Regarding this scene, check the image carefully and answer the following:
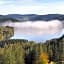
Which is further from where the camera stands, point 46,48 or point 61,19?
point 61,19

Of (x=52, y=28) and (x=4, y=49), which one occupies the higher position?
(x=52, y=28)

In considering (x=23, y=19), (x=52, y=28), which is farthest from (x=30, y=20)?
(x=52, y=28)

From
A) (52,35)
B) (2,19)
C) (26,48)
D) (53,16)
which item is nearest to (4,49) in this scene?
(26,48)

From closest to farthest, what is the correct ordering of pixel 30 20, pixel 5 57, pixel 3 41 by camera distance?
1. pixel 5 57
2. pixel 3 41
3. pixel 30 20

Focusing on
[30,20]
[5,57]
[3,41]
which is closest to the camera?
[5,57]

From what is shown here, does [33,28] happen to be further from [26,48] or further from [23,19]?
[26,48]

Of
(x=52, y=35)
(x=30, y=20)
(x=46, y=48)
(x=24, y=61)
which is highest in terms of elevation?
(x=30, y=20)
